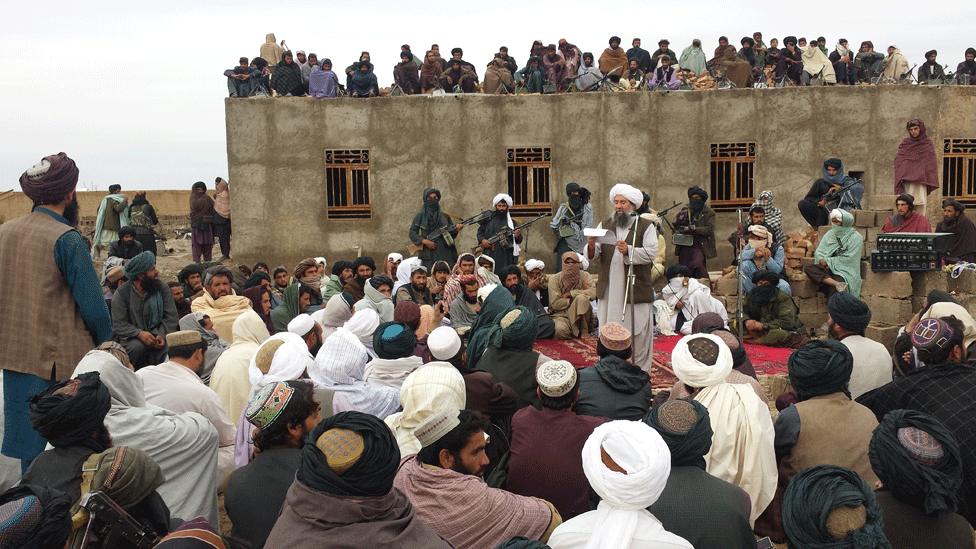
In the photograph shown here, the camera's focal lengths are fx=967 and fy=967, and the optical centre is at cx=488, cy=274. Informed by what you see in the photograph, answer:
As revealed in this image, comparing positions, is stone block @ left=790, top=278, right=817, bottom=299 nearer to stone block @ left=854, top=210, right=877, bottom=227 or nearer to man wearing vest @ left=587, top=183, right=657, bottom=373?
stone block @ left=854, top=210, right=877, bottom=227

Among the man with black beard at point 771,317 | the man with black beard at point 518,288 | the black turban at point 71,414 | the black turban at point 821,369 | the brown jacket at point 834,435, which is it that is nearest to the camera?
the black turban at point 71,414

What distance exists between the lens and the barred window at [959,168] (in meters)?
16.4

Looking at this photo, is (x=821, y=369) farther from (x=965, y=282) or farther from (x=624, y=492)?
(x=965, y=282)

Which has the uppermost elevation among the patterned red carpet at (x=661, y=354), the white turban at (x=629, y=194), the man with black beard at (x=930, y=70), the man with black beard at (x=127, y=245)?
the man with black beard at (x=930, y=70)

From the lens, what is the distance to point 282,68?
1611cm

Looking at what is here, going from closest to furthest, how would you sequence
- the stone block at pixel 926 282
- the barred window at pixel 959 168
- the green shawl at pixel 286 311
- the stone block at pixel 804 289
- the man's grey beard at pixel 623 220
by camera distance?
1. the man's grey beard at pixel 623 220
2. the green shawl at pixel 286 311
3. the stone block at pixel 926 282
4. the stone block at pixel 804 289
5. the barred window at pixel 959 168

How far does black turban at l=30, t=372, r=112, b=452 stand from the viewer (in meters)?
3.47

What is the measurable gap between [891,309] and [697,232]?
312 centimetres

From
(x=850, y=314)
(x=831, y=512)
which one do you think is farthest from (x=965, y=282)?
(x=831, y=512)

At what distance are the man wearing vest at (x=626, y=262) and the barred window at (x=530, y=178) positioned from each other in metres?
7.77

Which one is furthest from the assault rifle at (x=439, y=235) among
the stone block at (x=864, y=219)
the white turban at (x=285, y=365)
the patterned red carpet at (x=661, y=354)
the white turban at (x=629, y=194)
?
the white turban at (x=285, y=365)

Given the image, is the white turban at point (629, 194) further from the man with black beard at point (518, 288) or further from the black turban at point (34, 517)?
the black turban at point (34, 517)

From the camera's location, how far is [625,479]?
9.12ft

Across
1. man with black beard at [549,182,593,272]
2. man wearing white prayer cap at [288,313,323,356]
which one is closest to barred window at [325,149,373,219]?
man with black beard at [549,182,593,272]
